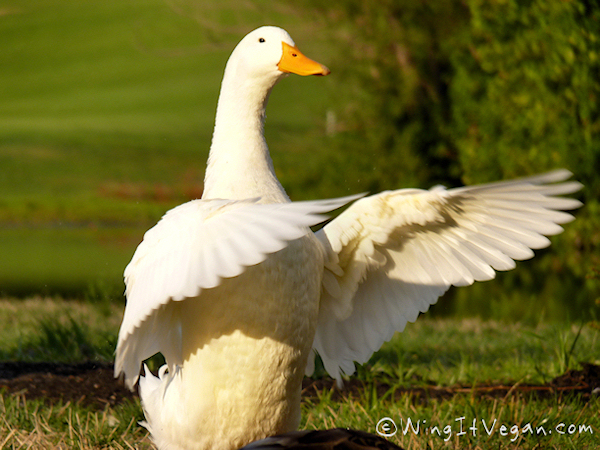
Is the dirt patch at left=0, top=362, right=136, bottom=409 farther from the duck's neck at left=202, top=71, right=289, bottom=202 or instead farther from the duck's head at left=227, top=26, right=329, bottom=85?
the duck's head at left=227, top=26, right=329, bottom=85

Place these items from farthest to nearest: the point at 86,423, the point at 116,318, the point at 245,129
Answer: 1. the point at 116,318
2. the point at 86,423
3. the point at 245,129

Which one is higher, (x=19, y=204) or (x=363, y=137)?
(x=363, y=137)

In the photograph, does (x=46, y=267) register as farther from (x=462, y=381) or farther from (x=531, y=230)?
(x=531, y=230)

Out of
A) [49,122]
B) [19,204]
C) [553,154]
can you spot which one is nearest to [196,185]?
[19,204]

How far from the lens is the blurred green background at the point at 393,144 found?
9969 millimetres

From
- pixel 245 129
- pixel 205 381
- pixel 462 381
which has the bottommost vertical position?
pixel 462 381

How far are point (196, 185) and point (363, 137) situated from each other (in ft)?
29.0

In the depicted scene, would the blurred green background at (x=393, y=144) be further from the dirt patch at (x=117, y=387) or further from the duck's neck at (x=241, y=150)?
the duck's neck at (x=241, y=150)

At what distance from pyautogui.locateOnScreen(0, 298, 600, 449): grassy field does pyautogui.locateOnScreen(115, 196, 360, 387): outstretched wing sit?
101 centimetres

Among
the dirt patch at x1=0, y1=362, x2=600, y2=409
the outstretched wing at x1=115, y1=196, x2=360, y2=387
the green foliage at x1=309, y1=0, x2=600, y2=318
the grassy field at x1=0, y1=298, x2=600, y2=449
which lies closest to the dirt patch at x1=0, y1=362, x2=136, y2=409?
the dirt patch at x1=0, y1=362, x2=600, y2=409

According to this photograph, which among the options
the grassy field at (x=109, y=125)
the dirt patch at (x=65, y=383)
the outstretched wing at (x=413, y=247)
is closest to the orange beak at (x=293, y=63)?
the outstretched wing at (x=413, y=247)

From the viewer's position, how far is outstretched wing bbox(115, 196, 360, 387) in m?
1.66

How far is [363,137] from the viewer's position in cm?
1532

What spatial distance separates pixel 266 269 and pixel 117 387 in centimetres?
194
